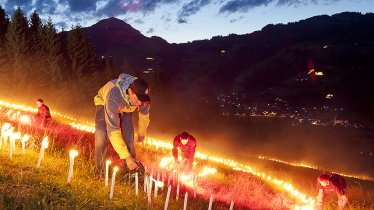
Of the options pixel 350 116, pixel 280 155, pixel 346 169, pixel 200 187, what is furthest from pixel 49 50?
pixel 350 116

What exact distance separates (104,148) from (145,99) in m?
2.20

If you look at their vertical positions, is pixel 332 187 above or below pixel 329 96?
below

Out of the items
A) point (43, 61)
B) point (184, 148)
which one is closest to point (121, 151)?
point (184, 148)

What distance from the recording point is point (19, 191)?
5.55 metres

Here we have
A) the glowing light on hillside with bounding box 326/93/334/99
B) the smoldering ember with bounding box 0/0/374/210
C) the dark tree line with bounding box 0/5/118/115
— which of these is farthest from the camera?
the glowing light on hillside with bounding box 326/93/334/99

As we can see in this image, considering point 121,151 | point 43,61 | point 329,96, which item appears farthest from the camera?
point 329,96

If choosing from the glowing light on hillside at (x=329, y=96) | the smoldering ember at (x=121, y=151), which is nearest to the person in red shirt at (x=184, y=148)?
the smoldering ember at (x=121, y=151)

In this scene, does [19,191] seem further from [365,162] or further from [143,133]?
[365,162]

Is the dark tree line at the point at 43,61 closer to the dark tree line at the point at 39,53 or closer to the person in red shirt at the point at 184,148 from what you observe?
the dark tree line at the point at 39,53

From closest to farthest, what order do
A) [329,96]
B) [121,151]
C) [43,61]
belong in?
[121,151] < [43,61] < [329,96]

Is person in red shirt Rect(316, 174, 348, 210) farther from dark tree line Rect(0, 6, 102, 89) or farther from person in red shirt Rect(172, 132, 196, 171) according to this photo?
dark tree line Rect(0, 6, 102, 89)

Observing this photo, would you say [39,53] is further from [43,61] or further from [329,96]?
[329,96]

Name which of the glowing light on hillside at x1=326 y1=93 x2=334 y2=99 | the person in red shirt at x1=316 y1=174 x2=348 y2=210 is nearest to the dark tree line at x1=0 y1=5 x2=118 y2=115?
the person in red shirt at x1=316 y1=174 x2=348 y2=210

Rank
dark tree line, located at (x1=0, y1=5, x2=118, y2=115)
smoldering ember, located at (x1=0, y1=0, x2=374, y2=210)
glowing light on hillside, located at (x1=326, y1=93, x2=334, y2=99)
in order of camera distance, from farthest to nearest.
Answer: glowing light on hillside, located at (x1=326, y1=93, x2=334, y2=99) → dark tree line, located at (x1=0, y1=5, x2=118, y2=115) → smoldering ember, located at (x1=0, y1=0, x2=374, y2=210)
